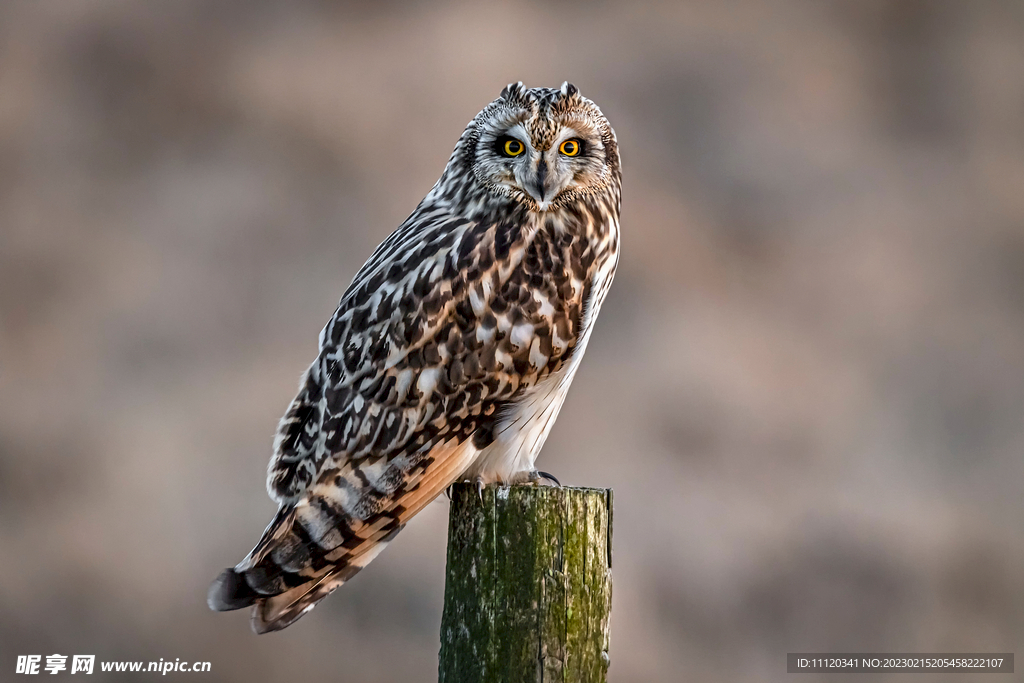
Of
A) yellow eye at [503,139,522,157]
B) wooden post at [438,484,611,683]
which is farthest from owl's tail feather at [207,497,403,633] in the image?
yellow eye at [503,139,522,157]

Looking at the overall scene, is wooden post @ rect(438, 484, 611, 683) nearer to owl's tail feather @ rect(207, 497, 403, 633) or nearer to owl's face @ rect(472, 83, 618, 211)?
owl's tail feather @ rect(207, 497, 403, 633)

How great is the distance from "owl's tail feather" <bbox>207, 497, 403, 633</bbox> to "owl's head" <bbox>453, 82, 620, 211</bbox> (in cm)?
102

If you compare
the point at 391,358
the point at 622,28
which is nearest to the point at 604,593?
the point at 391,358

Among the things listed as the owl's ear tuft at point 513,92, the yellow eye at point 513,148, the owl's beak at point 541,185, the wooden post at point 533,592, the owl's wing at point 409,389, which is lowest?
the wooden post at point 533,592

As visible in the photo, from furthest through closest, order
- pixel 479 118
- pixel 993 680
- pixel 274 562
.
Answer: pixel 993 680 < pixel 479 118 < pixel 274 562

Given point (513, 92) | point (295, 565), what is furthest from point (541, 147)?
point (295, 565)

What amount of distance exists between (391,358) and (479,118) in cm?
79

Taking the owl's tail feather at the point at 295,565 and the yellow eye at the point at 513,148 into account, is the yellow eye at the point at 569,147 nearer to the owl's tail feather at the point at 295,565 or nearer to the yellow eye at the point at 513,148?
the yellow eye at the point at 513,148

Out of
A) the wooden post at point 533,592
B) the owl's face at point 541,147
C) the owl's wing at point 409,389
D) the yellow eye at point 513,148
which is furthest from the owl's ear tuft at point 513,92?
the wooden post at point 533,592

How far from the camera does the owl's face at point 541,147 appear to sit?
2.62 meters

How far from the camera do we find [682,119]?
A: 31.6ft

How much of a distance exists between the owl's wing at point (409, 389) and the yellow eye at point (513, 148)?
0.68 ft

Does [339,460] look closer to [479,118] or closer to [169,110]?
[479,118]

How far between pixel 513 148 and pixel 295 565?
1.32 meters
